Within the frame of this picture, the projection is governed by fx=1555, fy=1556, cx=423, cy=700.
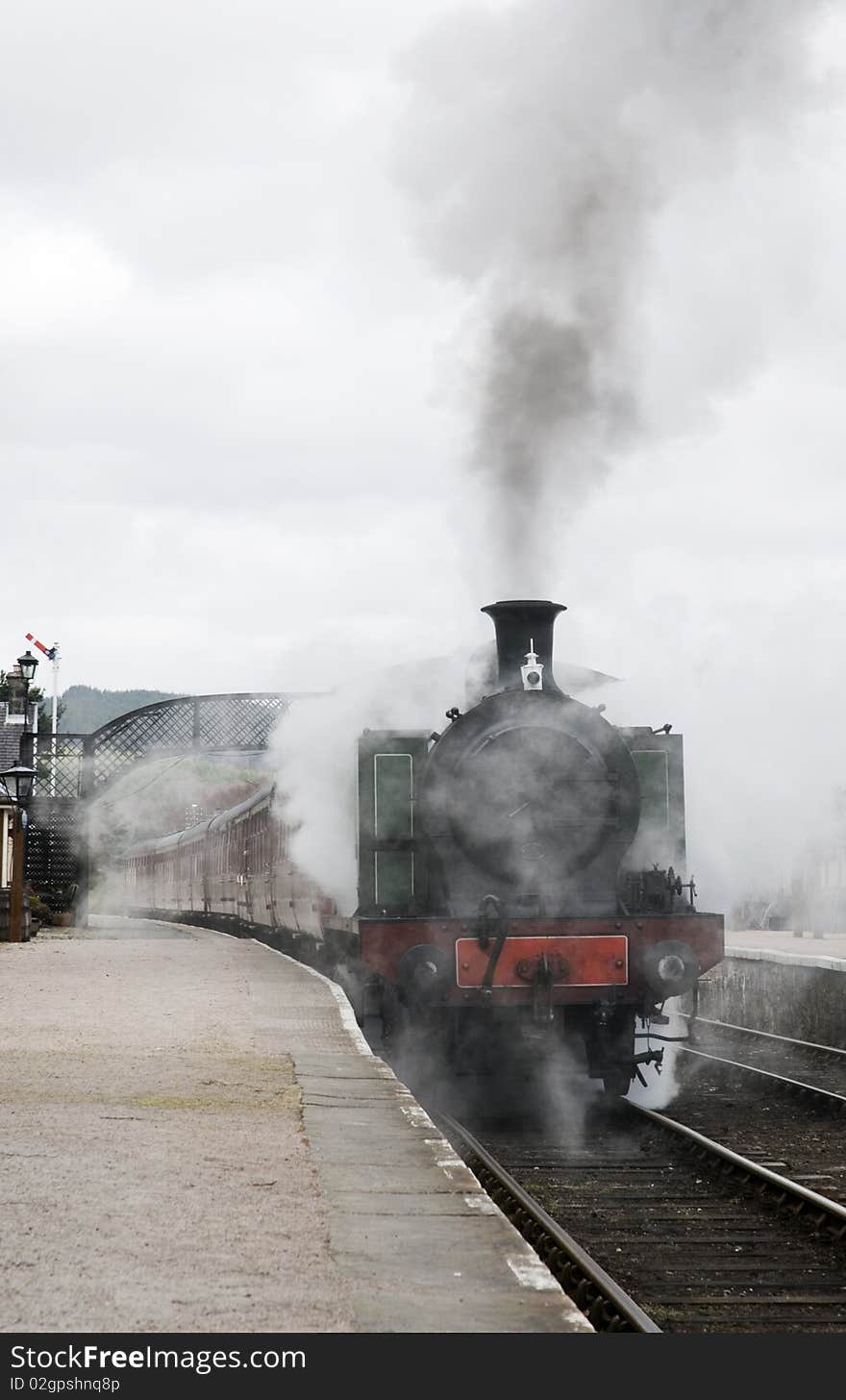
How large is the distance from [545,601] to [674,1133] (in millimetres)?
3425

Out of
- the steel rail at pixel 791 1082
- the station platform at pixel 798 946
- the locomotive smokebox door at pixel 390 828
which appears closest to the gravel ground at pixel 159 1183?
the locomotive smokebox door at pixel 390 828

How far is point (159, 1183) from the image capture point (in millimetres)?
5547

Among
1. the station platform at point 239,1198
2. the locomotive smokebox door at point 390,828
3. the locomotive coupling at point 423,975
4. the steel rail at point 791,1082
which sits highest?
the locomotive smokebox door at point 390,828

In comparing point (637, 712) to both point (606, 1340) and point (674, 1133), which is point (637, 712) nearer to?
point (674, 1133)

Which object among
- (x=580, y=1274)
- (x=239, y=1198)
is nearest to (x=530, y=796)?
(x=580, y=1274)

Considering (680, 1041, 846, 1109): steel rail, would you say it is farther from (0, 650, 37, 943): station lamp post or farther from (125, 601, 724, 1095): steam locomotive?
(0, 650, 37, 943): station lamp post

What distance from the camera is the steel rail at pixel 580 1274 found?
500 centimetres

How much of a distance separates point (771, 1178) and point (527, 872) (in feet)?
9.37

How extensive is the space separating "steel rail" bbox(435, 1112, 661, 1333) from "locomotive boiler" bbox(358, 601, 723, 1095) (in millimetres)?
2255

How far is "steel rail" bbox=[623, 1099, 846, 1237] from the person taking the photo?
6867 mm

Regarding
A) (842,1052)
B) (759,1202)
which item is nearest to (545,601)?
(759,1202)

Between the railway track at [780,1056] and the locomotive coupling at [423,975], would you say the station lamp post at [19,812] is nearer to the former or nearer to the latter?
the railway track at [780,1056]

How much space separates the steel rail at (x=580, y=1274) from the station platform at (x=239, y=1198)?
0.46 metres

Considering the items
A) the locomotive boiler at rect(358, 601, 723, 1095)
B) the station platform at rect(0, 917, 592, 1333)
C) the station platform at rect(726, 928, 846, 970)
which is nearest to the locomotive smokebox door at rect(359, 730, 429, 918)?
the locomotive boiler at rect(358, 601, 723, 1095)
